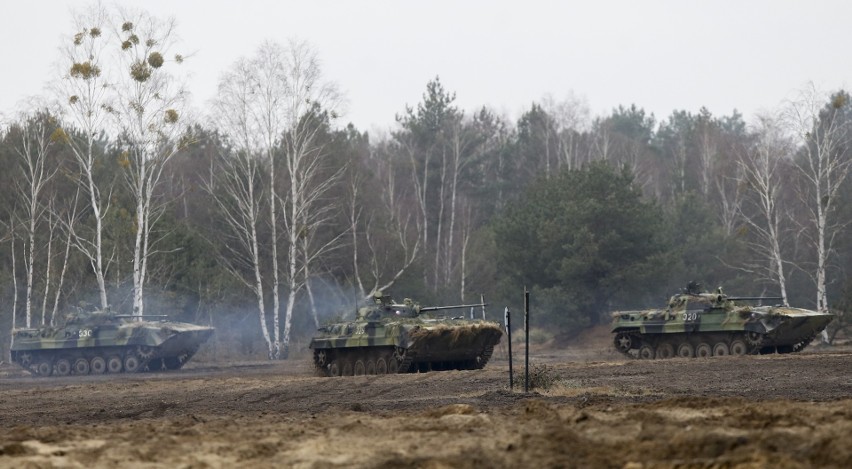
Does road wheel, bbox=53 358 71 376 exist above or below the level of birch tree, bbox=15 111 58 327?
below

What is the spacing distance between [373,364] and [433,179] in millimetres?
35975

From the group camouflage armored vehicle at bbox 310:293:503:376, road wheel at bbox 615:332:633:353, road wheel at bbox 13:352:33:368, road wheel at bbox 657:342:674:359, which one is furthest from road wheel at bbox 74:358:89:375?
road wheel at bbox 657:342:674:359

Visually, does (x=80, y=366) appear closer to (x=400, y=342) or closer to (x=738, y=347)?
(x=400, y=342)

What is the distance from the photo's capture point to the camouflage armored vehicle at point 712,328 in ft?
103

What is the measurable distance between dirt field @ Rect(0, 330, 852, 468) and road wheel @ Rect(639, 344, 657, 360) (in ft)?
39.5

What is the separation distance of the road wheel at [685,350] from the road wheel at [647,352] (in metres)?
0.91

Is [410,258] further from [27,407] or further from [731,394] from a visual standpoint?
[731,394]

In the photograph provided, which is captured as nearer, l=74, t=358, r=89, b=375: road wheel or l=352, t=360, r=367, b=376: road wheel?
l=352, t=360, r=367, b=376: road wheel

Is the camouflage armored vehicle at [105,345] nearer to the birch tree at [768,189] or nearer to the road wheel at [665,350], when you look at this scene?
the road wheel at [665,350]

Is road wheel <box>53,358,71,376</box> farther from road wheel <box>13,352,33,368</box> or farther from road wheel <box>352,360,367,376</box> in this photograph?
road wheel <box>352,360,367,376</box>

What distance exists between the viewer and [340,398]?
67.1 feet

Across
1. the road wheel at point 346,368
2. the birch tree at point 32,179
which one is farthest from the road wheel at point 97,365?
→ the road wheel at point 346,368

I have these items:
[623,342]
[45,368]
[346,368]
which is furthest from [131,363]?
[623,342]

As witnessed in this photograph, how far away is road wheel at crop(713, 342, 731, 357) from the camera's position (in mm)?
32531
